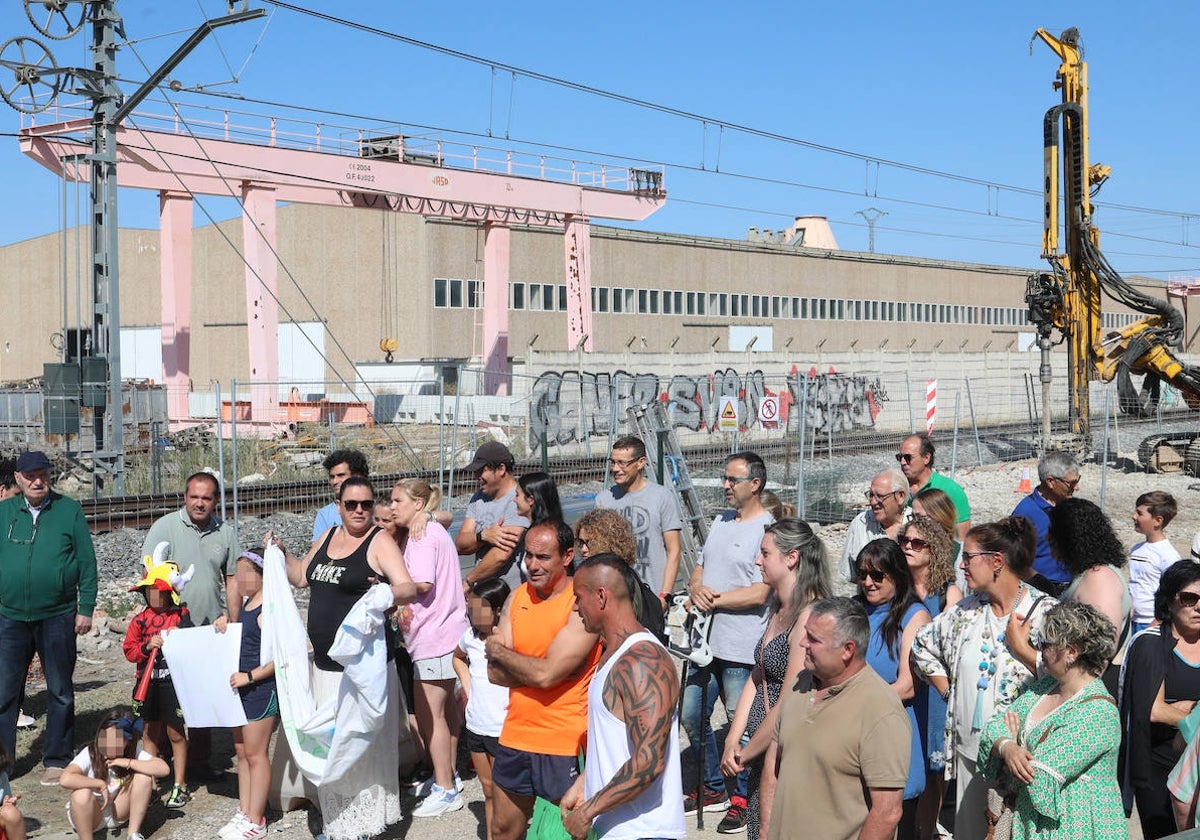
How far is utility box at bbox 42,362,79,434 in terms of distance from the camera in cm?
1691

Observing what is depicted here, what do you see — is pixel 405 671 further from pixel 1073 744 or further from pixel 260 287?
pixel 260 287

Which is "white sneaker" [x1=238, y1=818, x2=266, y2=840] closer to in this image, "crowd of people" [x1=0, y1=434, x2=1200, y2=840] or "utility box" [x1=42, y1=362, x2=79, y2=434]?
"crowd of people" [x1=0, y1=434, x2=1200, y2=840]

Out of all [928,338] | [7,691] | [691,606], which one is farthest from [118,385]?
[928,338]

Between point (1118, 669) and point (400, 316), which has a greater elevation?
point (400, 316)

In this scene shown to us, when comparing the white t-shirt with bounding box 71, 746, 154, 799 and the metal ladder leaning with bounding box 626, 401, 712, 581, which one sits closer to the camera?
the white t-shirt with bounding box 71, 746, 154, 799

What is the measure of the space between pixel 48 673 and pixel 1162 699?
6.27 meters

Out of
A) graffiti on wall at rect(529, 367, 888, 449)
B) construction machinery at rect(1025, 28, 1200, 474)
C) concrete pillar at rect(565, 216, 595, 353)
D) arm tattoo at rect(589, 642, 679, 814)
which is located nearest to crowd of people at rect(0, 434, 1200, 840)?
arm tattoo at rect(589, 642, 679, 814)

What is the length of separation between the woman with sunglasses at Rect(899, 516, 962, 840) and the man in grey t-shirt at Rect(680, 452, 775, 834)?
36.5 inches

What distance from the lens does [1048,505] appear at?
23.5 feet

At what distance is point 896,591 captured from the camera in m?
5.25

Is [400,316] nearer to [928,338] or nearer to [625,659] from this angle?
[928,338]

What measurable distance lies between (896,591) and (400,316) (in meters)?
35.4

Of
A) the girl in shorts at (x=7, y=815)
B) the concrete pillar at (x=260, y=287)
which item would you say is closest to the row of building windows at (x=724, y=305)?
the concrete pillar at (x=260, y=287)

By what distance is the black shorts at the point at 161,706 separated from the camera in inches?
274
